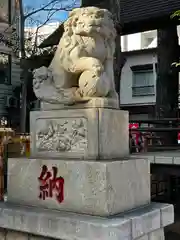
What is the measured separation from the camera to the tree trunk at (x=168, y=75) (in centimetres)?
1218

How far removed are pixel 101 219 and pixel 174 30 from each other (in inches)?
423

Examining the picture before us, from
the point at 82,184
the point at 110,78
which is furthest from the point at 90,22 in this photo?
the point at 82,184

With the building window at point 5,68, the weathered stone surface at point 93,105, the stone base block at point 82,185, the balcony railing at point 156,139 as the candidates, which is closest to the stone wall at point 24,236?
the stone base block at point 82,185

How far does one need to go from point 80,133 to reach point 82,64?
71cm

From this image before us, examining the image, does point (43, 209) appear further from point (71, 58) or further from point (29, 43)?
point (29, 43)

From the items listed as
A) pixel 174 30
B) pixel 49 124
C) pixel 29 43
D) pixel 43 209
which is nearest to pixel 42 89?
pixel 49 124

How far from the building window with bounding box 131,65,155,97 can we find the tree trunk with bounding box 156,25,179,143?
1291 cm

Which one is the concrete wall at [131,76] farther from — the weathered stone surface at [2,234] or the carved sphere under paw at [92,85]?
the weathered stone surface at [2,234]

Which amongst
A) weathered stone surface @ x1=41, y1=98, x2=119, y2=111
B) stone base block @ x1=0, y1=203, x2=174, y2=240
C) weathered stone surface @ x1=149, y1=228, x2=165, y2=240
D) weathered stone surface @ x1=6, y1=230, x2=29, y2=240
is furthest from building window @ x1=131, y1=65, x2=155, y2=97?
weathered stone surface @ x1=6, y1=230, x2=29, y2=240

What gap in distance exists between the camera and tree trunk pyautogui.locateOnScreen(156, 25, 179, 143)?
40.0ft

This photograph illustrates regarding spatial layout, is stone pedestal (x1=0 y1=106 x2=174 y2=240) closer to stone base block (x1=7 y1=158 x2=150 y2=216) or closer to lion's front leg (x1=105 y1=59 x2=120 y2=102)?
stone base block (x1=7 y1=158 x2=150 y2=216)

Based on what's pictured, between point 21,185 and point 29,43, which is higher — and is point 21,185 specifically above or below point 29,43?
below

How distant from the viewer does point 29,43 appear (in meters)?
17.5

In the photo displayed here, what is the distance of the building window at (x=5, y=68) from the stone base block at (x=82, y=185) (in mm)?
15676
